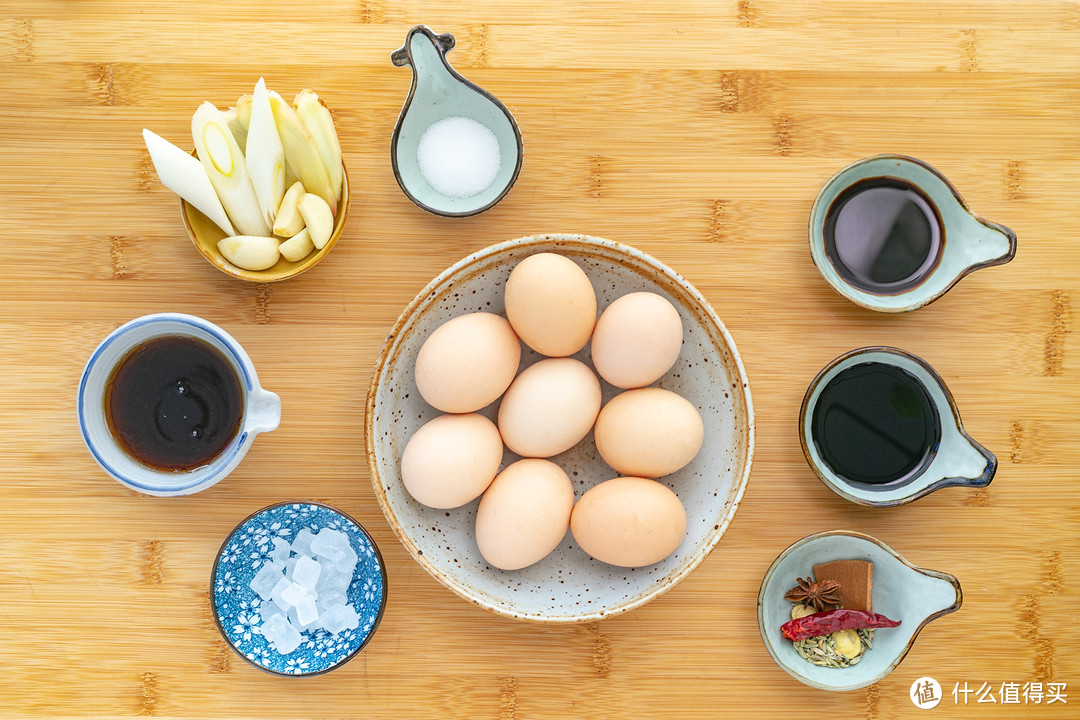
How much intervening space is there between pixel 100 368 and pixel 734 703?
1025mm

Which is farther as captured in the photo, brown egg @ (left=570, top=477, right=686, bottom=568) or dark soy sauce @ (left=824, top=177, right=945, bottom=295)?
dark soy sauce @ (left=824, top=177, right=945, bottom=295)

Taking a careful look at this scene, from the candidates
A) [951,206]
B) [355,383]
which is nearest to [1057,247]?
[951,206]

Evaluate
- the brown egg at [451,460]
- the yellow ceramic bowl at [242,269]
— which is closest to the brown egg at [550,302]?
the brown egg at [451,460]

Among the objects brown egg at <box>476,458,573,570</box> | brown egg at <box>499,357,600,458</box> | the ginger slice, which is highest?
brown egg at <box>499,357,600,458</box>

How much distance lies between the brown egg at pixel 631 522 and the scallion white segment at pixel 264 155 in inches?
23.4

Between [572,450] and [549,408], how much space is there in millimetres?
135

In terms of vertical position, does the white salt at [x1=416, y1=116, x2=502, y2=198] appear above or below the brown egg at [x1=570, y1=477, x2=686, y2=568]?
above

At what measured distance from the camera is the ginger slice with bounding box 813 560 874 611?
1022 mm

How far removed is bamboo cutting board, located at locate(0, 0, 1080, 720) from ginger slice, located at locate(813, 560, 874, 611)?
7 centimetres

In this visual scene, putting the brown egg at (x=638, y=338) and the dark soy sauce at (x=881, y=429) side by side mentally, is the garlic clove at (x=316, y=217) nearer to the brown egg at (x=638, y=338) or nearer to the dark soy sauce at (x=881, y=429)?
the brown egg at (x=638, y=338)

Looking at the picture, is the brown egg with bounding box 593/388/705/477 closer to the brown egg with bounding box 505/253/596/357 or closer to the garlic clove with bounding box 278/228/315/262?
the brown egg with bounding box 505/253/596/357

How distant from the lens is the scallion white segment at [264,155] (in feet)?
3.13

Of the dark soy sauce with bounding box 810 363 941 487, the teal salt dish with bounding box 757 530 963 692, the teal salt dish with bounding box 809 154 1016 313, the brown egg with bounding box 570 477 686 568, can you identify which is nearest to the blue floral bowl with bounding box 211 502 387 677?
the brown egg with bounding box 570 477 686 568

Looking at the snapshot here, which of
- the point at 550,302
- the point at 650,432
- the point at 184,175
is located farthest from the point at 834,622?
the point at 184,175
